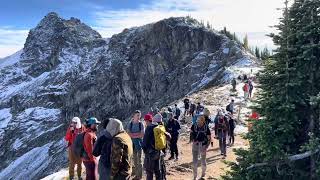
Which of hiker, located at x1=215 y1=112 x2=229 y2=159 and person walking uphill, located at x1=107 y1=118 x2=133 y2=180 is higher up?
person walking uphill, located at x1=107 y1=118 x2=133 y2=180

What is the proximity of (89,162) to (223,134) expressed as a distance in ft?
29.1

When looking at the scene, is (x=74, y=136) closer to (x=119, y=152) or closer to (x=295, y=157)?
(x=119, y=152)

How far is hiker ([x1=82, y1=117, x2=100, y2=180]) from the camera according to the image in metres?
11.8

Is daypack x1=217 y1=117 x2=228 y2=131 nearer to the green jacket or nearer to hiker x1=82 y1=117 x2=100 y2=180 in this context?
hiker x1=82 y1=117 x2=100 y2=180

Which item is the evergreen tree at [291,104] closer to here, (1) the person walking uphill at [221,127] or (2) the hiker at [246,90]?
(1) the person walking uphill at [221,127]

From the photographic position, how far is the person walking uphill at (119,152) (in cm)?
878

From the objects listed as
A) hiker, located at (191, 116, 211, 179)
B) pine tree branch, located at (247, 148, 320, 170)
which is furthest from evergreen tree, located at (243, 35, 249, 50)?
pine tree branch, located at (247, 148, 320, 170)

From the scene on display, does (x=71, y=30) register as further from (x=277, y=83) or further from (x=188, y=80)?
(x=277, y=83)

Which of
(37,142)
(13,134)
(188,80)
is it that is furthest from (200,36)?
(13,134)

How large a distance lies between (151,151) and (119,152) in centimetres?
326

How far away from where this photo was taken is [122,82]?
10794cm

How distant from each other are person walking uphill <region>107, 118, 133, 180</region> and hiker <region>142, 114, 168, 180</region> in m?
2.87

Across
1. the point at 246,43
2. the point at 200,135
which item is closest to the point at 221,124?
the point at 200,135

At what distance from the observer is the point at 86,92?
12688cm
